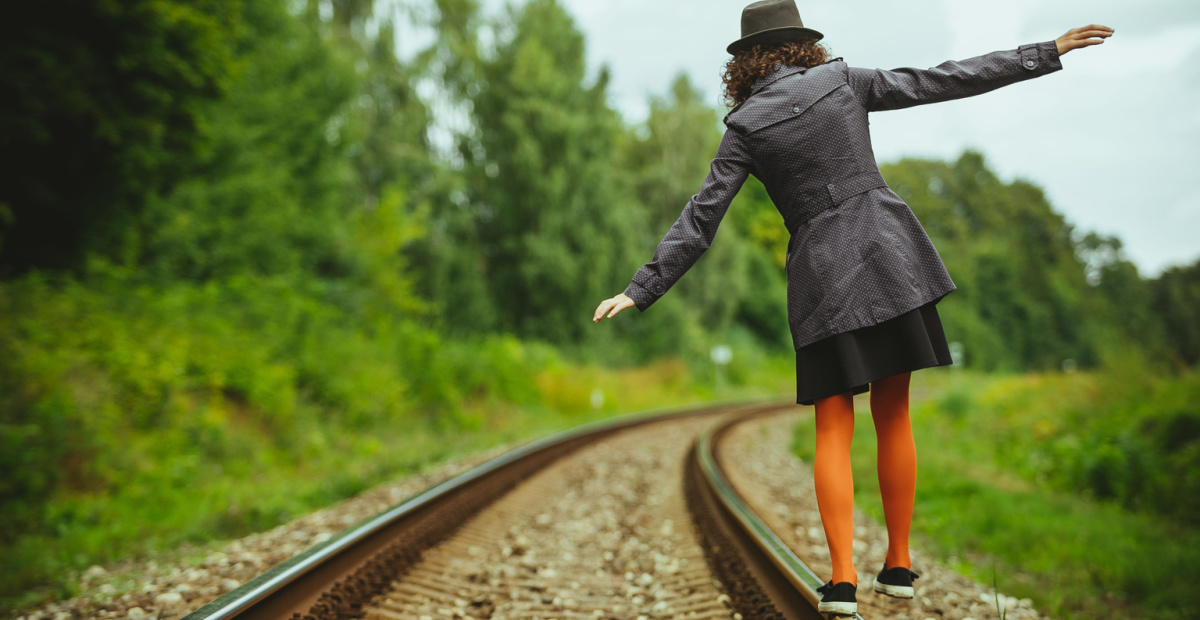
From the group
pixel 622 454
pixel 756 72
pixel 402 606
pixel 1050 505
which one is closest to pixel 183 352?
pixel 622 454

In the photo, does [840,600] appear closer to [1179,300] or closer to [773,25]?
[773,25]

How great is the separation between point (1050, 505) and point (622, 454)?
4.51 meters

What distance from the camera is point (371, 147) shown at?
21.3 m

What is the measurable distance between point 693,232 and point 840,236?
0.45 metres

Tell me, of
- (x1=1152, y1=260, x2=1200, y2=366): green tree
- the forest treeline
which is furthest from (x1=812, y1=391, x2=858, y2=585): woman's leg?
(x1=1152, y1=260, x2=1200, y2=366): green tree

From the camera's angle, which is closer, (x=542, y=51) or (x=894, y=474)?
(x=894, y=474)

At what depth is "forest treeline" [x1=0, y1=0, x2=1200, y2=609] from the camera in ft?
21.0

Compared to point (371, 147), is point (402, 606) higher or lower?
lower

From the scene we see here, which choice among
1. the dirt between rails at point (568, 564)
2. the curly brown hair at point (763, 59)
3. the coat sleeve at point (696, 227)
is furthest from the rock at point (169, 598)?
the curly brown hair at point (763, 59)

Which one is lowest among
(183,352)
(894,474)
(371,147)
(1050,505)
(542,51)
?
(1050,505)

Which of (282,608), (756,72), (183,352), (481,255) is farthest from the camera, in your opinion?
(481,255)

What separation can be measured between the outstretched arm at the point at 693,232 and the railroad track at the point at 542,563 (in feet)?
3.90

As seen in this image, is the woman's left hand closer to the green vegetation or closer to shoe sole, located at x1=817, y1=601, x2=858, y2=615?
shoe sole, located at x1=817, y1=601, x2=858, y2=615

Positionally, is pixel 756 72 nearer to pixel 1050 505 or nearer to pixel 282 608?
pixel 282 608
